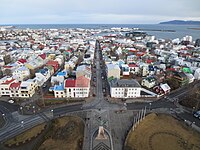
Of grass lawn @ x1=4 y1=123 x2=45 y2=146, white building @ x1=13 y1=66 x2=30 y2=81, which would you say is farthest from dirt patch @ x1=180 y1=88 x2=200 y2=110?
white building @ x1=13 y1=66 x2=30 y2=81

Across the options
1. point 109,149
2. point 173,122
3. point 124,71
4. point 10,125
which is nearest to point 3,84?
point 10,125

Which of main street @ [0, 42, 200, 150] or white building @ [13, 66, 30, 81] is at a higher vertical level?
white building @ [13, 66, 30, 81]

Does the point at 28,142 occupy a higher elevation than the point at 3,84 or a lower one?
lower

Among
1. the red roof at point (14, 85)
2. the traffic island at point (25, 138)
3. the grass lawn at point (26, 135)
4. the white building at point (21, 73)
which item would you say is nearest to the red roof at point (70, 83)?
the grass lawn at point (26, 135)

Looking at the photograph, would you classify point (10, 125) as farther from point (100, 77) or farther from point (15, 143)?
point (100, 77)

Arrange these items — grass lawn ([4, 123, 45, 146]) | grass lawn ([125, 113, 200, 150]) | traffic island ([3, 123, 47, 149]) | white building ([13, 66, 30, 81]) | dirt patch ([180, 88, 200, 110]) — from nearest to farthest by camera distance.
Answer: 1. grass lawn ([125, 113, 200, 150])
2. traffic island ([3, 123, 47, 149])
3. grass lawn ([4, 123, 45, 146])
4. dirt patch ([180, 88, 200, 110])
5. white building ([13, 66, 30, 81])

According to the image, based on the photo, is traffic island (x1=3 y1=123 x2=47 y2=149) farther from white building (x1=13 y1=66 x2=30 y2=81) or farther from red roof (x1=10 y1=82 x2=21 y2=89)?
white building (x1=13 y1=66 x2=30 y2=81)
